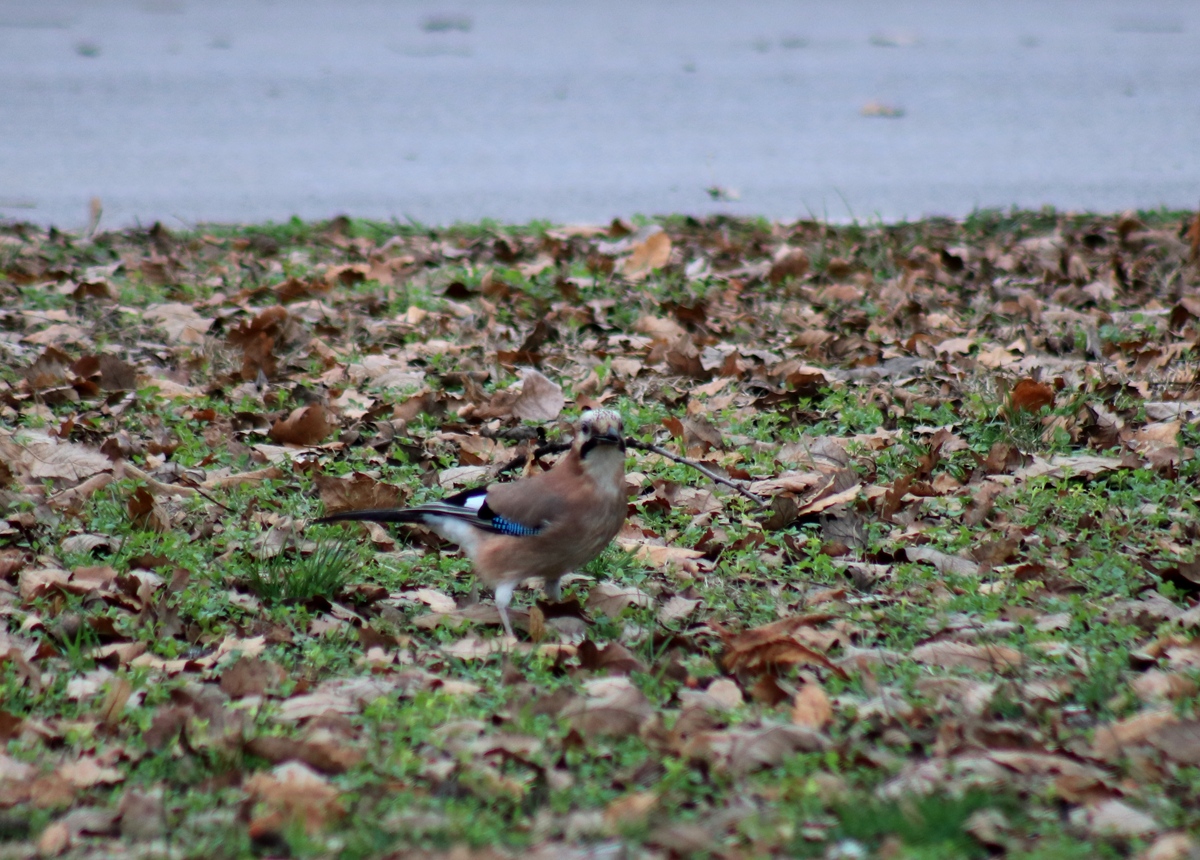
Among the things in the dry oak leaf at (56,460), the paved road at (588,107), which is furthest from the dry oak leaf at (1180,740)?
the paved road at (588,107)

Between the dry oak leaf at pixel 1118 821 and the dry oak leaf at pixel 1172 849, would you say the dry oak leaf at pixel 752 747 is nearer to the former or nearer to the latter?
the dry oak leaf at pixel 1118 821

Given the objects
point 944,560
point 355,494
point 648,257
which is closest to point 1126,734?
point 944,560

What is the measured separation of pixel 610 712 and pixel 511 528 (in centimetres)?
96

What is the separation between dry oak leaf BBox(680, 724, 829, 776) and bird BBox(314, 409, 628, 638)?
1033 millimetres

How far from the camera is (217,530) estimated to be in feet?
14.8

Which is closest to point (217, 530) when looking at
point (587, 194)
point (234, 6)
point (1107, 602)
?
point (1107, 602)

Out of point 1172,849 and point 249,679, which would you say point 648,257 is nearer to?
point 249,679

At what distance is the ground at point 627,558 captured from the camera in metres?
2.64

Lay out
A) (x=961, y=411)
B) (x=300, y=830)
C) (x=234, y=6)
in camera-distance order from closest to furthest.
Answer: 1. (x=300, y=830)
2. (x=961, y=411)
3. (x=234, y=6)

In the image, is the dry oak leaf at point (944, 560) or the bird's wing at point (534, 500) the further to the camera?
the dry oak leaf at point (944, 560)

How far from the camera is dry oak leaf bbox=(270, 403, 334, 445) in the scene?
17.3 feet

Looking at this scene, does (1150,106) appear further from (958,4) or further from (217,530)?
(217,530)

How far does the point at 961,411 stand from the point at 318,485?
2719 mm

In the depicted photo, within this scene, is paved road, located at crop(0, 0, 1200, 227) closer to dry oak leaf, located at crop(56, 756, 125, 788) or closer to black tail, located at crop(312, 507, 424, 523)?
black tail, located at crop(312, 507, 424, 523)
